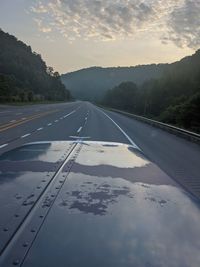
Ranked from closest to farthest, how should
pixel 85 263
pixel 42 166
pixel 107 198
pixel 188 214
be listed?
pixel 85 263, pixel 188 214, pixel 107 198, pixel 42 166

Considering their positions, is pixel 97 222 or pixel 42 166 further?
pixel 42 166

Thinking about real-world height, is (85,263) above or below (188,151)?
above

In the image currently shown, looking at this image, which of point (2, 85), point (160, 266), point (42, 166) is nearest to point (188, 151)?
point (42, 166)

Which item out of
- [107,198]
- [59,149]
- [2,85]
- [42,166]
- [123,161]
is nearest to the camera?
[107,198]

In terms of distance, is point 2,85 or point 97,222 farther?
point 2,85

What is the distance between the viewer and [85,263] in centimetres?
217

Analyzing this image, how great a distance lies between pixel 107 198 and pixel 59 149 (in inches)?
106

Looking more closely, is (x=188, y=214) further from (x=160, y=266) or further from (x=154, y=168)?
(x=154, y=168)

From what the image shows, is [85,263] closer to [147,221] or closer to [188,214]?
[147,221]

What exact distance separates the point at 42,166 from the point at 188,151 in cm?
1264

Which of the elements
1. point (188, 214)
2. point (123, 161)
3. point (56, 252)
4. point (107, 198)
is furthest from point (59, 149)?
point (56, 252)

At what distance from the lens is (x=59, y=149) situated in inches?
235

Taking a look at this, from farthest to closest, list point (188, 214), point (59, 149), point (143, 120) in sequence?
point (143, 120) → point (59, 149) → point (188, 214)

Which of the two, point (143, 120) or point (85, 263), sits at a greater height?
point (85, 263)
